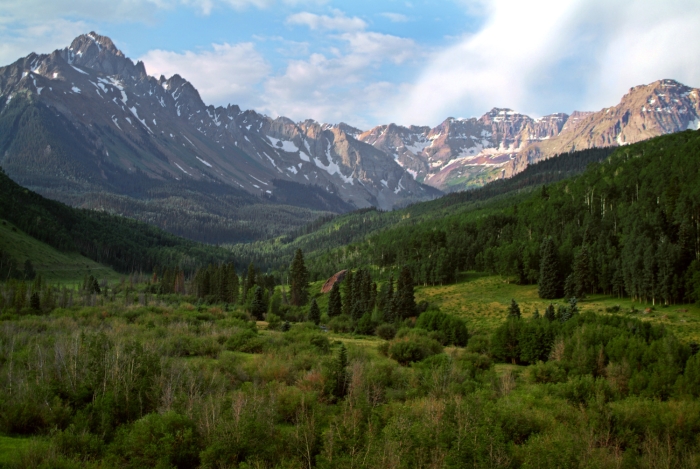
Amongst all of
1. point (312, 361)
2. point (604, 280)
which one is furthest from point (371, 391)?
point (604, 280)

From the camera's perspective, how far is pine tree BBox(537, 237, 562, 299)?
89188mm

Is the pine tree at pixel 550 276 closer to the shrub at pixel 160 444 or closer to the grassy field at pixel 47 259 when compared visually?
the shrub at pixel 160 444

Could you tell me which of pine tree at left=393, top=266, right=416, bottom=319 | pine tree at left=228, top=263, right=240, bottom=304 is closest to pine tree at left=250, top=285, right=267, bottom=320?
pine tree at left=228, top=263, right=240, bottom=304

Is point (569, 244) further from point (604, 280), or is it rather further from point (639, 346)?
point (639, 346)

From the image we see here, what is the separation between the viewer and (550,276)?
89812 mm

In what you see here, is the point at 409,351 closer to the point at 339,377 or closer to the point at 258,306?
the point at 339,377

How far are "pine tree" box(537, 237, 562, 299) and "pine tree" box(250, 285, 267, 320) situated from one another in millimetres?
56096

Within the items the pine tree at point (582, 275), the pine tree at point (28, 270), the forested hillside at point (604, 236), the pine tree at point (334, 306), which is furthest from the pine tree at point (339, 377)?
the pine tree at point (28, 270)

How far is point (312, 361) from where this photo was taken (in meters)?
46.8

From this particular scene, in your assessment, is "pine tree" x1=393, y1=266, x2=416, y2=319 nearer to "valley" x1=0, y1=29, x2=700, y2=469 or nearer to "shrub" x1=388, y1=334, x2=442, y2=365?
"valley" x1=0, y1=29, x2=700, y2=469

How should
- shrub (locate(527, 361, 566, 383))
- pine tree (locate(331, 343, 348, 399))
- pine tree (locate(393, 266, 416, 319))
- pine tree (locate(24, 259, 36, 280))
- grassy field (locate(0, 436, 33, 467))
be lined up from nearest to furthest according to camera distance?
grassy field (locate(0, 436, 33, 467)) → pine tree (locate(331, 343, 348, 399)) → shrub (locate(527, 361, 566, 383)) → pine tree (locate(393, 266, 416, 319)) → pine tree (locate(24, 259, 36, 280))

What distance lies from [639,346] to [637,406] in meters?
14.0

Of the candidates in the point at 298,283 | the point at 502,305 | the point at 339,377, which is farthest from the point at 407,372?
the point at 298,283

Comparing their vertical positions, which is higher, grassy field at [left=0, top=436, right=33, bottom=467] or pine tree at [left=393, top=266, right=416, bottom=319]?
pine tree at [left=393, top=266, right=416, bottom=319]
